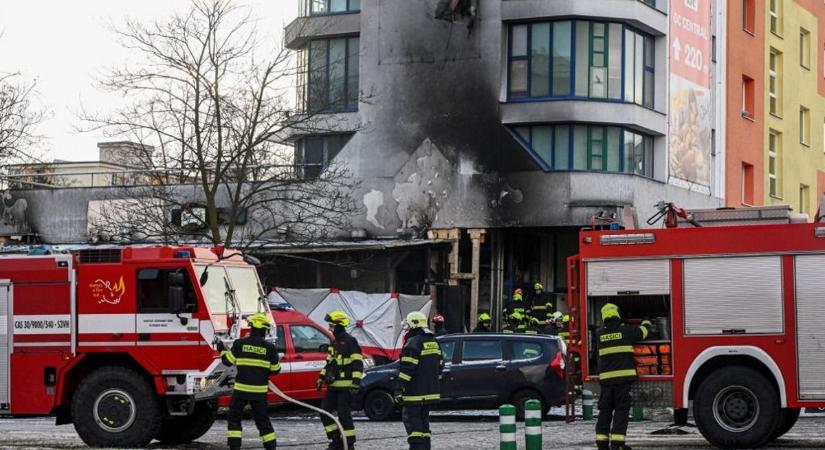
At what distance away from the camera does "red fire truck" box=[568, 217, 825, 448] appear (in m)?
16.8

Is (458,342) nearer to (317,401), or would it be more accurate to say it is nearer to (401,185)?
(317,401)

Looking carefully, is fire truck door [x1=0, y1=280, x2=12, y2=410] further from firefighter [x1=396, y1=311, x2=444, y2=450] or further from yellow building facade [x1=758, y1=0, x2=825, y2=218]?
yellow building facade [x1=758, y1=0, x2=825, y2=218]

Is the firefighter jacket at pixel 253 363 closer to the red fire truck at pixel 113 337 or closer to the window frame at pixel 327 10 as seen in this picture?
the red fire truck at pixel 113 337

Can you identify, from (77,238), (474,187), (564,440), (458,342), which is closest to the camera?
(564,440)

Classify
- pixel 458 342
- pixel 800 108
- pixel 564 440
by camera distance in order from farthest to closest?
1. pixel 800 108
2. pixel 458 342
3. pixel 564 440

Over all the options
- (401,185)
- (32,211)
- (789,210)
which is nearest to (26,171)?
(32,211)

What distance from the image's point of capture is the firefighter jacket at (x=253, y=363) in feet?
51.9

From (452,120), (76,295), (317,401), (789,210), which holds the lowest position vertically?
(317,401)

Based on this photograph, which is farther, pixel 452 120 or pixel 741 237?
pixel 452 120

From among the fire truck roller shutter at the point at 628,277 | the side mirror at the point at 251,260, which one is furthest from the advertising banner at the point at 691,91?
the side mirror at the point at 251,260

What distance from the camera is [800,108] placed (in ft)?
178

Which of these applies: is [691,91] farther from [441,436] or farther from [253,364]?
[253,364]

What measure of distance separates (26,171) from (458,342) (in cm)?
2929

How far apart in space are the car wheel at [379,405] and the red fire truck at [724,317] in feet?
20.4
